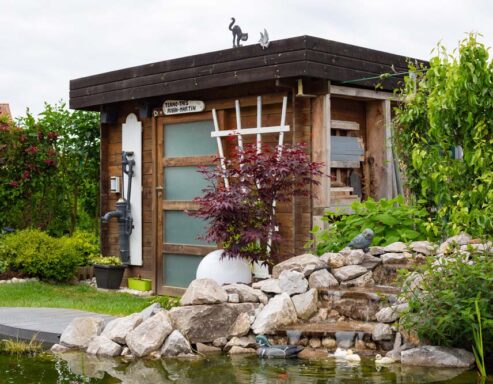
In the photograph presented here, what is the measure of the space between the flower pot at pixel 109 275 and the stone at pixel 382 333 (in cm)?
578

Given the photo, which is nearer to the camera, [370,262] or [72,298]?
[370,262]

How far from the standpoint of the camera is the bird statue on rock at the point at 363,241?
8.45 meters

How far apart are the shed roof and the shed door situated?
0.59 m

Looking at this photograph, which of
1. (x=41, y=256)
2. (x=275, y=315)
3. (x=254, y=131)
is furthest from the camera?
(x=41, y=256)

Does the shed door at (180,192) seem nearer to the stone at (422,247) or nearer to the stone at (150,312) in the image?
the stone at (150,312)

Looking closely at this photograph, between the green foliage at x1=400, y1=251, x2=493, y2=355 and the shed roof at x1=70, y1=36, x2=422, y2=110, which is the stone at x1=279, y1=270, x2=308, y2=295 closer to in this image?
the green foliage at x1=400, y1=251, x2=493, y2=355

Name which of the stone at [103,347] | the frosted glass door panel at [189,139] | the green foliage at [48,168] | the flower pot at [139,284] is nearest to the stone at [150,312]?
the stone at [103,347]

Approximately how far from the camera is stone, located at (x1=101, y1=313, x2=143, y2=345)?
24.5 feet

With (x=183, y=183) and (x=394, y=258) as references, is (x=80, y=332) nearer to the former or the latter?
(x=394, y=258)

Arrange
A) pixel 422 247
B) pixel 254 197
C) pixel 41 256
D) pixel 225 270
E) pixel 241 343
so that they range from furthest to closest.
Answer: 1. pixel 41 256
2. pixel 254 197
3. pixel 225 270
4. pixel 422 247
5. pixel 241 343

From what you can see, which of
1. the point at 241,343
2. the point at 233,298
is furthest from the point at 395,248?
the point at 241,343

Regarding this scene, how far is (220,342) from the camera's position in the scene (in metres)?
7.48

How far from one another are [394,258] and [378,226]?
0.97m

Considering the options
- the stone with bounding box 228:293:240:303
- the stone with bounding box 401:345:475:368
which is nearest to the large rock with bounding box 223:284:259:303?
the stone with bounding box 228:293:240:303
